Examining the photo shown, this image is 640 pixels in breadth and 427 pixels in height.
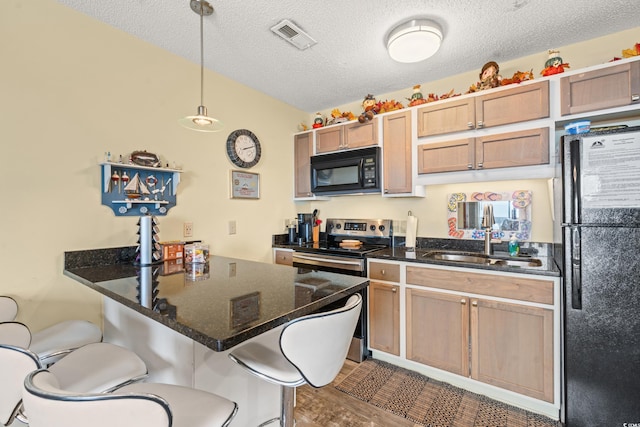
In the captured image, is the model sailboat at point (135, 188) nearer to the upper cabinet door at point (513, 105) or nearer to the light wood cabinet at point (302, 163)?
the light wood cabinet at point (302, 163)

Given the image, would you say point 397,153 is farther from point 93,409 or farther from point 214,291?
point 93,409

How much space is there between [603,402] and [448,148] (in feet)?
5.78

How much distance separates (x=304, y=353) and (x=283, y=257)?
81.0 inches

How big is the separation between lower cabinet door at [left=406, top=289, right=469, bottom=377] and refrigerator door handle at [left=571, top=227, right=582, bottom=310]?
578 millimetres

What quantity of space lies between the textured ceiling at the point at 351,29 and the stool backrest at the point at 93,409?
6.34ft

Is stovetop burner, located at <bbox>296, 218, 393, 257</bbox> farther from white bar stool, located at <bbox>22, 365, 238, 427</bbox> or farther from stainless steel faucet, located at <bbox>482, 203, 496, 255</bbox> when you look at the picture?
white bar stool, located at <bbox>22, 365, 238, 427</bbox>

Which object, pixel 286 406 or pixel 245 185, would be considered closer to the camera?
pixel 286 406

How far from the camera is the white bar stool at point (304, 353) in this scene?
0.89 meters

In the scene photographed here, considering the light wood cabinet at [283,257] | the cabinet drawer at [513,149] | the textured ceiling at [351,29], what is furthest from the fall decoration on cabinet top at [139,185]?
the cabinet drawer at [513,149]

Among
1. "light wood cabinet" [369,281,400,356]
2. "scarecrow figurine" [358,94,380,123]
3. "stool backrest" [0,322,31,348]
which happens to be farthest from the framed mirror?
"stool backrest" [0,322,31,348]

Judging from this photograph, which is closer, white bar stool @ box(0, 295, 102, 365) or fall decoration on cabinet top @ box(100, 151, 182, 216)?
white bar stool @ box(0, 295, 102, 365)

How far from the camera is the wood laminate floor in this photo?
1685 mm

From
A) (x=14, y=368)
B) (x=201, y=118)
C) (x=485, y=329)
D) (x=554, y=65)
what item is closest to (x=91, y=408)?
(x=14, y=368)

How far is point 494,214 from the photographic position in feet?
7.69
